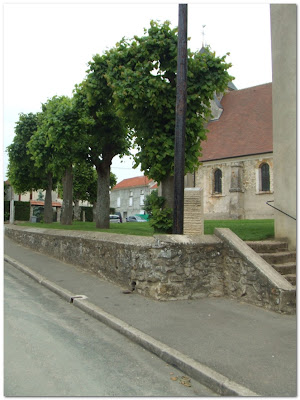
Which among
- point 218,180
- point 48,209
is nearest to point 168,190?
point 48,209

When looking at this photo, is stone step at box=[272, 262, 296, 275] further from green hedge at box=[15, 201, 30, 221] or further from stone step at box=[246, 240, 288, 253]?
green hedge at box=[15, 201, 30, 221]

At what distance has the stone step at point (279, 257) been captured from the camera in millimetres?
8102

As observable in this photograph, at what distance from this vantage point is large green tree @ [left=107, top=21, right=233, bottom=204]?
969cm

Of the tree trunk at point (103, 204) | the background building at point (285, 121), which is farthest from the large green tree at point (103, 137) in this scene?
the background building at point (285, 121)

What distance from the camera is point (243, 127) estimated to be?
32.4 m

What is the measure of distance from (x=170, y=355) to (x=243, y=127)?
29.9 metres

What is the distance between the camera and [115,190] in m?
67.4

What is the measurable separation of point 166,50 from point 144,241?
5.26m

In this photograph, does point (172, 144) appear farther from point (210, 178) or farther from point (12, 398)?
point (210, 178)

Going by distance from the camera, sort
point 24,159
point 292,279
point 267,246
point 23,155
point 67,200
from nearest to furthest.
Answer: point 292,279, point 267,246, point 67,200, point 23,155, point 24,159

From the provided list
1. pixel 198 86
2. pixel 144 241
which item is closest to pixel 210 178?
pixel 198 86

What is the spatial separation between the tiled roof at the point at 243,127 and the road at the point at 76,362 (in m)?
25.4

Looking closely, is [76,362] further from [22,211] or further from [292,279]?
[22,211]

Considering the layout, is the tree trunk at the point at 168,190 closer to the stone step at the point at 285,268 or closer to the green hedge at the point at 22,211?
the stone step at the point at 285,268
